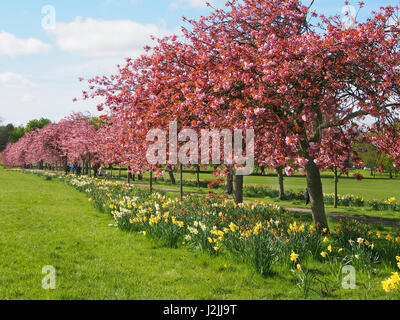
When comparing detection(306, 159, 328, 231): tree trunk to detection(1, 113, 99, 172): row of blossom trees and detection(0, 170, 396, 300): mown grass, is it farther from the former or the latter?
detection(1, 113, 99, 172): row of blossom trees

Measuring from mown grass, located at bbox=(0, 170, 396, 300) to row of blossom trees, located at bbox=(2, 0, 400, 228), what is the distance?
248 cm

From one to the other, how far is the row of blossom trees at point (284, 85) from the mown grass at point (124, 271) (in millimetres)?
2477

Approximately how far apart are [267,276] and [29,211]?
10560 mm

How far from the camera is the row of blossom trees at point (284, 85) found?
695cm

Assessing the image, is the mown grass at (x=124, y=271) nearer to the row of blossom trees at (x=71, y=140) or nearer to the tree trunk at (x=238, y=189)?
the tree trunk at (x=238, y=189)

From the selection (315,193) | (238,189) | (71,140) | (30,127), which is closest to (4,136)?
(30,127)

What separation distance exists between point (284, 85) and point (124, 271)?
4.72 meters

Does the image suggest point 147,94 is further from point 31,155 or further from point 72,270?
point 31,155

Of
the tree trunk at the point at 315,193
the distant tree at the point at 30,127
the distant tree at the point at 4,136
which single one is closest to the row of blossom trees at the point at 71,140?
the tree trunk at the point at 315,193

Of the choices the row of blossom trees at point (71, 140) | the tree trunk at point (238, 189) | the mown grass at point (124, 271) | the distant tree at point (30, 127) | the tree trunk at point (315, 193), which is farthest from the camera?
the distant tree at point (30, 127)

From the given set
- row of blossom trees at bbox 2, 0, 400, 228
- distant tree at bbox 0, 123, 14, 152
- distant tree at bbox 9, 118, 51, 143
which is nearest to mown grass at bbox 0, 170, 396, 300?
row of blossom trees at bbox 2, 0, 400, 228

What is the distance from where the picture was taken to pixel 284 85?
697 cm

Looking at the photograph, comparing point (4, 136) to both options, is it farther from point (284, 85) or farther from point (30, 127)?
point (284, 85)
